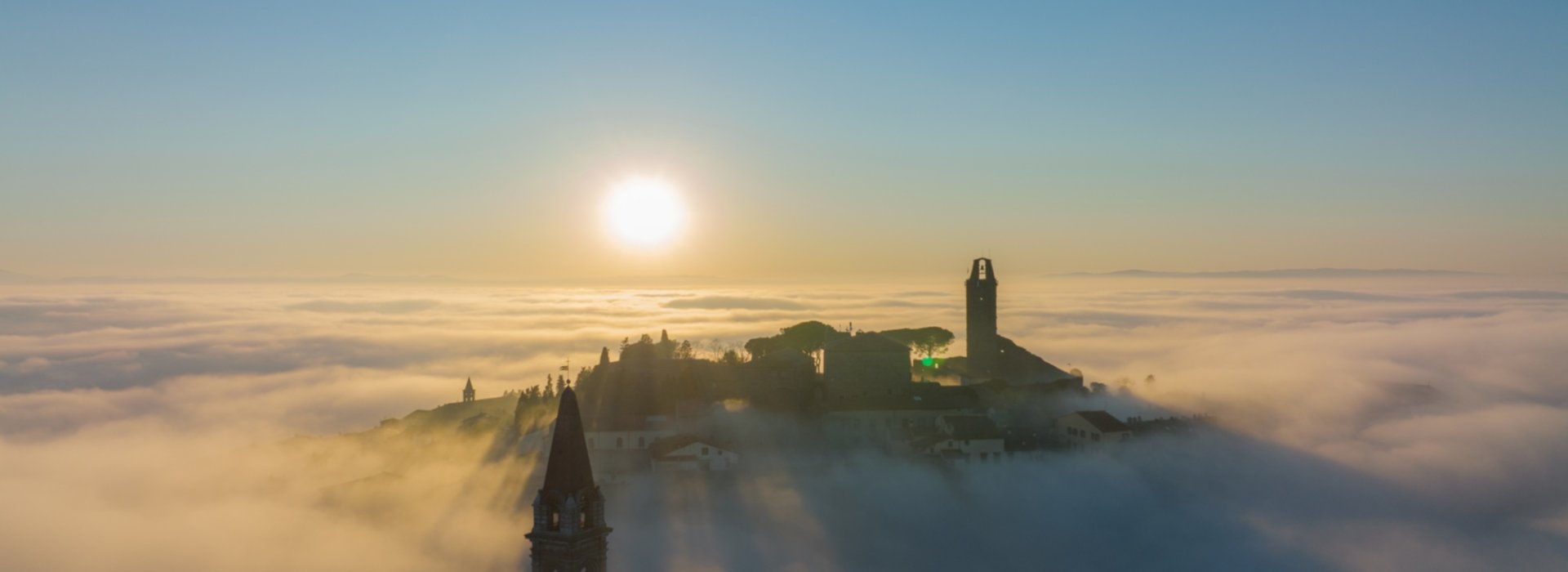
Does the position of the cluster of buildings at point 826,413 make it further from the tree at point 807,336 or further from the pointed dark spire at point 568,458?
the pointed dark spire at point 568,458

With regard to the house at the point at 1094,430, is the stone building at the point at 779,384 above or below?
above

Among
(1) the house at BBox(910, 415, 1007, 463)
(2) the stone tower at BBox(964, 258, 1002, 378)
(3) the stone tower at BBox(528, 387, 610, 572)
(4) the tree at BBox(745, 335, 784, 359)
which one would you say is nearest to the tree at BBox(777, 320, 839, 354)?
(4) the tree at BBox(745, 335, 784, 359)

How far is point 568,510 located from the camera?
2820cm

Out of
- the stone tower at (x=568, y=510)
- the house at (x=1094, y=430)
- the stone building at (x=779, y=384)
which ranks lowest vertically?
the house at (x=1094, y=430)

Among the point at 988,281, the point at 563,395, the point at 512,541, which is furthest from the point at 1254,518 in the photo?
the point at 563,395

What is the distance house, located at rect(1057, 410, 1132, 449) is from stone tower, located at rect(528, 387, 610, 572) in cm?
5230

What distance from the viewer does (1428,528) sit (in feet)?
234

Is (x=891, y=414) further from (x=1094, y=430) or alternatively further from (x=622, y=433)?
(x=622, y=433)

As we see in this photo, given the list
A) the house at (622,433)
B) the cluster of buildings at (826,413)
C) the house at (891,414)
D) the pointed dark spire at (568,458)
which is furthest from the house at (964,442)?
the pointed dark spire at (568,458)

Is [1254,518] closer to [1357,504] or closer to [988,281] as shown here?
[1357,504]

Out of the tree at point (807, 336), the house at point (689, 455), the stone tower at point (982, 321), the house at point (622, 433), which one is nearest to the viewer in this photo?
the house at point (689, 455)

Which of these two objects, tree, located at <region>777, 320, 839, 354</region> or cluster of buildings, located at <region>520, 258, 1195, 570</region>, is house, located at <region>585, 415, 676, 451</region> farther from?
tree, located at <region>777, 320, 839, 354</region>

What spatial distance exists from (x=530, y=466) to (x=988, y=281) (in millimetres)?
46256

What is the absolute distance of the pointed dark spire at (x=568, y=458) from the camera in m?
28.3
